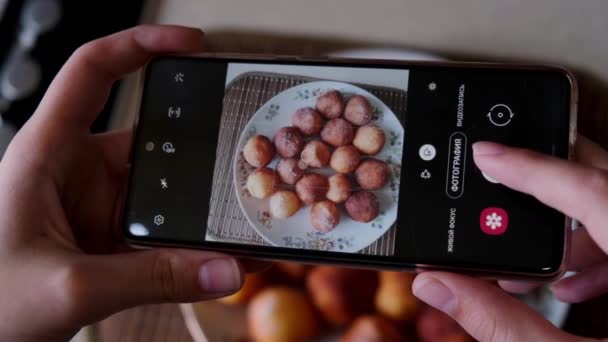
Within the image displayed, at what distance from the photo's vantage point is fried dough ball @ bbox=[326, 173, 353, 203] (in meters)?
0.40

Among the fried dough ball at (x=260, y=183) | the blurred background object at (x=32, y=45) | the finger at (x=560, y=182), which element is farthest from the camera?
the blurred background object at (x=32, y=45)

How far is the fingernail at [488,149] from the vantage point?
34cm

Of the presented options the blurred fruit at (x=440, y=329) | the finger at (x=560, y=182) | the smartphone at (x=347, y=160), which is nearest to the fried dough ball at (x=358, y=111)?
the smartphone at (x=347, y=160)

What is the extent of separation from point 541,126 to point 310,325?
28 cm

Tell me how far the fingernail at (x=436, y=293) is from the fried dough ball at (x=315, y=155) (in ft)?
0.37

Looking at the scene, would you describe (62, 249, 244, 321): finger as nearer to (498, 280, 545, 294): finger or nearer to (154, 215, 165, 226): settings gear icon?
(154, 215, 165, 226): settings gear icon

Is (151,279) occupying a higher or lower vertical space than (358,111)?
lower

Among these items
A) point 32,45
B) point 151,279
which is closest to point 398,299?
point 151,279

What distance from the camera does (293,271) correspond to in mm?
554

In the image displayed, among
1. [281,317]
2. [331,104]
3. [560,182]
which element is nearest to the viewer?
[560,182]

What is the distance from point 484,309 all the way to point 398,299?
0.19 metres

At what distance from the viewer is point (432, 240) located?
380 millimetres

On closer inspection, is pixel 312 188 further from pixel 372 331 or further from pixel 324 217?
pixel 372 331

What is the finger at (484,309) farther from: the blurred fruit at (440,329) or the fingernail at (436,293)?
the blurred fruit at (440,329)
